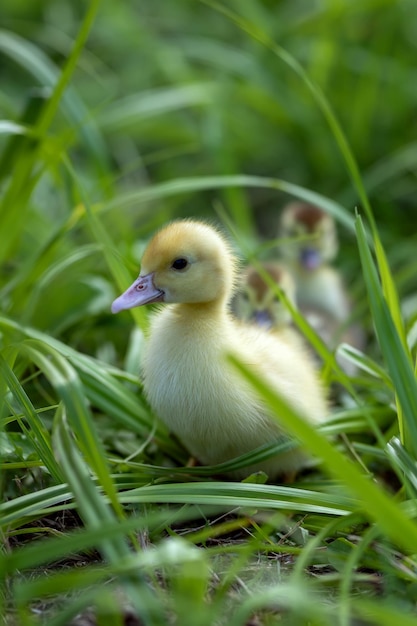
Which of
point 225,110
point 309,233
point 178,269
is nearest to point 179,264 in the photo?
point 178,269

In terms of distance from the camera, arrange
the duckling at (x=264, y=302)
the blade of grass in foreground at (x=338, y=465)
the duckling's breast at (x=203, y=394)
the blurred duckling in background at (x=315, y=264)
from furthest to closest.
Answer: the blurred duckling in background at (x=315, y=264), the duckling at (x=264, y=302), the duckling's breast at (x=203, y=394), the blade of grass in foreground at (x=338, y=465)

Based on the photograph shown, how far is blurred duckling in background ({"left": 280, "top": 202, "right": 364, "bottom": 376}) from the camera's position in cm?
332

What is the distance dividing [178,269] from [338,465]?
75cm

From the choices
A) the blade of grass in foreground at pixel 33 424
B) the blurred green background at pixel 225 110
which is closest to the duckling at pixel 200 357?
the blade of grass in foreground at pixel 33 424

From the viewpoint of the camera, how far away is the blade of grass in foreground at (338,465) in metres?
1.33

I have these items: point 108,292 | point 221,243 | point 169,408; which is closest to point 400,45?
point 108,292

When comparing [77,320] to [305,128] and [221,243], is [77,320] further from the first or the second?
[305,128]

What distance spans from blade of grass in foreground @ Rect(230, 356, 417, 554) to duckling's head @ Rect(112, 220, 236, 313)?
0.67m

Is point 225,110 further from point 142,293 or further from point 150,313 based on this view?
point 142,293

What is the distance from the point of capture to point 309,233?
3.35 metres

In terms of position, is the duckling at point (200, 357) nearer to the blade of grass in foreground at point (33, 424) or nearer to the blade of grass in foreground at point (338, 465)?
the blade of grass in foreground at point (33, 424)

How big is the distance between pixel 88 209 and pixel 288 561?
1006mm

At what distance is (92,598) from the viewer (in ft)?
4.73

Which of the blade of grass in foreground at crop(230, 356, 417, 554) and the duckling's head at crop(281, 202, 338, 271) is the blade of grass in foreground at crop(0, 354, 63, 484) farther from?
the duckling's head at crop(281, 202, 338, 271)
